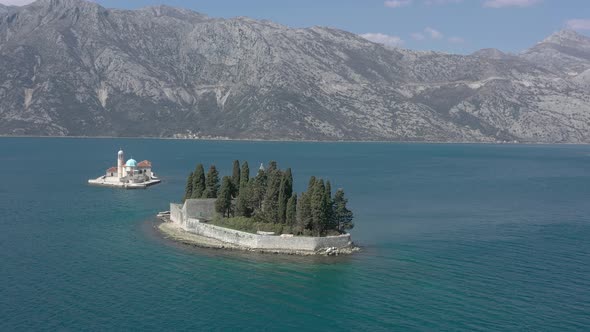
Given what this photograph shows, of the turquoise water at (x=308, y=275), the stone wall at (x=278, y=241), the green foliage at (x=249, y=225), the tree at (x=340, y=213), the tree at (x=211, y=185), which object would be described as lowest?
the turquoise water at (x=308, y=275)

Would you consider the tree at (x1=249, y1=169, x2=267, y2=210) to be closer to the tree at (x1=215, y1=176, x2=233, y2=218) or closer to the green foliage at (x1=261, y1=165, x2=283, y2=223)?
the green foliage at (x1=261, y1=165, x2=283, y2=223)

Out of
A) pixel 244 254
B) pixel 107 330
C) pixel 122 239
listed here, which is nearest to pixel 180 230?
pixel 122 239

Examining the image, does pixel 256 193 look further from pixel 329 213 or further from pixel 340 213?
pixel 340 213

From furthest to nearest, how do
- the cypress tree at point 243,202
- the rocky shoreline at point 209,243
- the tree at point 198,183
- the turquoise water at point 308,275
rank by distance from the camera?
the tree at point 198,183, the cypress tree at point 243,202, the rocky shoreline at point 209,243, the turquoise water at point 308,275

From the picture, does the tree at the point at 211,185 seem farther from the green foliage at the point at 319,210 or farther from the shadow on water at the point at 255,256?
the green foliage at the point at 319,210

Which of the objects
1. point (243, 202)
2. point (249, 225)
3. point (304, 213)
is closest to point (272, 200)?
point (249, 225)

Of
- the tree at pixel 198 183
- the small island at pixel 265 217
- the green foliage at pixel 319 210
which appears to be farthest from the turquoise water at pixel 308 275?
the tree at pixel 198 183

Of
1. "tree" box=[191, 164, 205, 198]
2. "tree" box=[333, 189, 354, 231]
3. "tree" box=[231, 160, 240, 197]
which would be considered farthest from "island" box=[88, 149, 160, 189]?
"tree" box=[333, 189, 354, 231]

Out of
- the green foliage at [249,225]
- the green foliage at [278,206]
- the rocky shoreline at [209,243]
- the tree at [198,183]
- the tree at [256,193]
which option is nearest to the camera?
the rocky shoreline at [209,243]

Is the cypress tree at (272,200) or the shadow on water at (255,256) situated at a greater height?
the cypress tree at (272,200)
